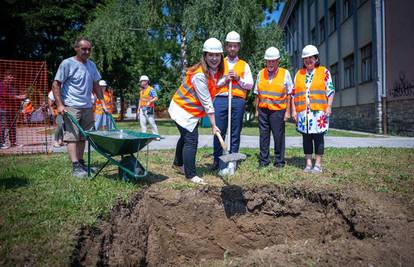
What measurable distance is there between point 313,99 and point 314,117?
271 millimetres

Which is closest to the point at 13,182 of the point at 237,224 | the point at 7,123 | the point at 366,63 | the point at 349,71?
the point at 237,224

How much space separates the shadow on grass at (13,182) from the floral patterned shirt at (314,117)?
13.3 ft

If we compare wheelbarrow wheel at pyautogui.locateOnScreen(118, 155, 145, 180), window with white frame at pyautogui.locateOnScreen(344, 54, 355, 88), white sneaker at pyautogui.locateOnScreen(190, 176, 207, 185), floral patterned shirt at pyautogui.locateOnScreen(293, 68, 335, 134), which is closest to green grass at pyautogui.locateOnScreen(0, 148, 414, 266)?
white sneaker at pyautogui.locateOnScreen(190, 176, 207, 185)

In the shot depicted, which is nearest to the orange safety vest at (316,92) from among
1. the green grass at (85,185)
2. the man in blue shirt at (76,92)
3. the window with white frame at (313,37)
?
the green grass at (85,185)

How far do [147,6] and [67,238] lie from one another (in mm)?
16592

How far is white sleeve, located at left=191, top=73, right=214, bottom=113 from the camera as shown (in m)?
4.39

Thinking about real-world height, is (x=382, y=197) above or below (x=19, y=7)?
below

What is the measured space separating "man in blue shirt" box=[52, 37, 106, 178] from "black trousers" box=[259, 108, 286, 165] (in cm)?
275

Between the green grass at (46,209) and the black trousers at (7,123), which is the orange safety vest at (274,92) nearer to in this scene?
the green grass at (46,209)

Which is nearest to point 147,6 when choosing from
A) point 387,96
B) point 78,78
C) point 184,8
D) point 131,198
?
point 184,8

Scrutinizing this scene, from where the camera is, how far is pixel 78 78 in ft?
16.8

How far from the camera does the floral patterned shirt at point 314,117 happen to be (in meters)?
5.27

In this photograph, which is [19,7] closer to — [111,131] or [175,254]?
[111,131]

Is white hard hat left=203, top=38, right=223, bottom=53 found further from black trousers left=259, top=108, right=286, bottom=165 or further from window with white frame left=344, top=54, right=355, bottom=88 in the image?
window with white frame left=344, top=54, right=355, bottom=88
